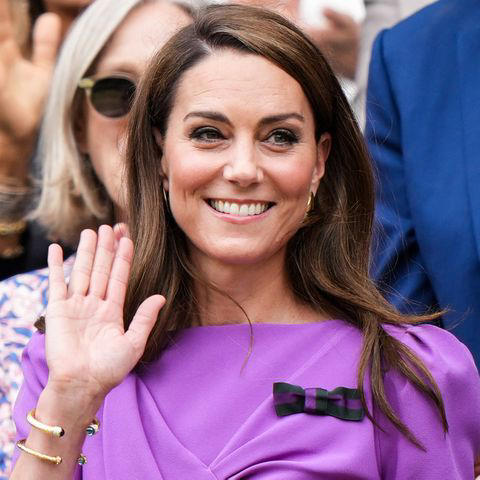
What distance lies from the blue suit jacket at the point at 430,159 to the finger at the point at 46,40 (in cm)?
116

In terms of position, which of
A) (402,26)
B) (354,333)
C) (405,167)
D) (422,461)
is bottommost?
(422,461)

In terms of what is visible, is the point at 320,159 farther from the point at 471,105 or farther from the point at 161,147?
the point at 471,105

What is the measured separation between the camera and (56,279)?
3168 mm

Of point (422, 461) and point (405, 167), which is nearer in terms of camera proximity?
point (422, 461)

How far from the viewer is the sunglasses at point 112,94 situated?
4.25 m

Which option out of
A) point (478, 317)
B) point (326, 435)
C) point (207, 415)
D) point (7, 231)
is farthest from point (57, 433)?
point (7, 231)

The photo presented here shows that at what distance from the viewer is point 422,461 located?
3.16 meters

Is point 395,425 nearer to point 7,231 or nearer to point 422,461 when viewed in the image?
point 422,461

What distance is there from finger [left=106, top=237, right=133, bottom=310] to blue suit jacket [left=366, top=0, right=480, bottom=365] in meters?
0.90

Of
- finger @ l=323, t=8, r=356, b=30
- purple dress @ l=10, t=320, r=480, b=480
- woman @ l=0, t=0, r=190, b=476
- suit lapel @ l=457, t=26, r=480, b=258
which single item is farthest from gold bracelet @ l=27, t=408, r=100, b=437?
finger @ l=323, t=8, r=356, b=30

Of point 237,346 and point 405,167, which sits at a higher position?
point 405,167

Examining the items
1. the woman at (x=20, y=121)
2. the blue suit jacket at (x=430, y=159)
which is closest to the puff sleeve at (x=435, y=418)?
the blue suit jacket at (x=430, y=159)

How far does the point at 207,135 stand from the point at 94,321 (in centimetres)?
55

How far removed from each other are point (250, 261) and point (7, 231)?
1.42 m
